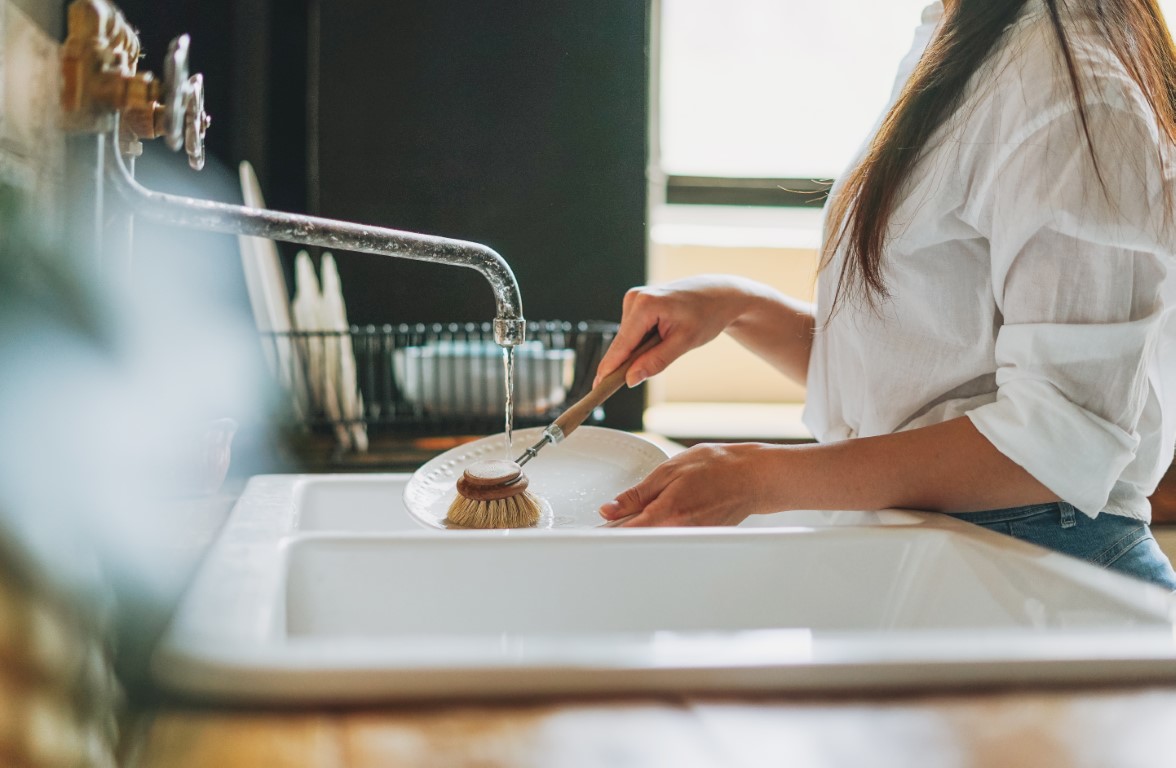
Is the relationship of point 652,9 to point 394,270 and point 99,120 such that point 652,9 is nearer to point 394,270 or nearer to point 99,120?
point 394,270

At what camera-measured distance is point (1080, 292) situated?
2.04ft

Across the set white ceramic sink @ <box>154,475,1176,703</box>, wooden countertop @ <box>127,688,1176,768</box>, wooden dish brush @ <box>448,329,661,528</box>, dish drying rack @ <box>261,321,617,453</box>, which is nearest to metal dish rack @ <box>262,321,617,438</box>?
dish drying rack @ <box>261,321,617,453</box>

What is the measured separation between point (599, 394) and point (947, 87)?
15.2 inches

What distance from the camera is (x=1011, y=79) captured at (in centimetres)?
66

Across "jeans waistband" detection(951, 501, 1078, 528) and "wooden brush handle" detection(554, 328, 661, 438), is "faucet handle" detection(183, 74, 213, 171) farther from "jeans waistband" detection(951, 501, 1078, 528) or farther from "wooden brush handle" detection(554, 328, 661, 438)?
"jeans waistband" detection(951, 501, 1078, 528)

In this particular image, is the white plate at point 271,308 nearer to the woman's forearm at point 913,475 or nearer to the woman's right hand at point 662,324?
the woman's right hand at point 662,324

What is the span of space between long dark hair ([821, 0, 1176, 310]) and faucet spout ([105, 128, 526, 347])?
11.4 inches

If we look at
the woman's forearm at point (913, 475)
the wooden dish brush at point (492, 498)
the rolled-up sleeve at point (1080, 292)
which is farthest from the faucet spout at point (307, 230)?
the rolled-up sleeve at point (1080, 292)

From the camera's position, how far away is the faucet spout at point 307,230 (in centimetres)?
49


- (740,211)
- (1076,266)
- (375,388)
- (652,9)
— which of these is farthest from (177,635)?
(740,211)

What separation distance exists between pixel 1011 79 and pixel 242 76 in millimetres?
1263

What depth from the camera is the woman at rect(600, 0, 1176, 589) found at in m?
0.62

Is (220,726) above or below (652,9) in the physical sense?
below

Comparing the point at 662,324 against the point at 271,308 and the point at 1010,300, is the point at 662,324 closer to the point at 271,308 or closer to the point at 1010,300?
the point at 1010,300
